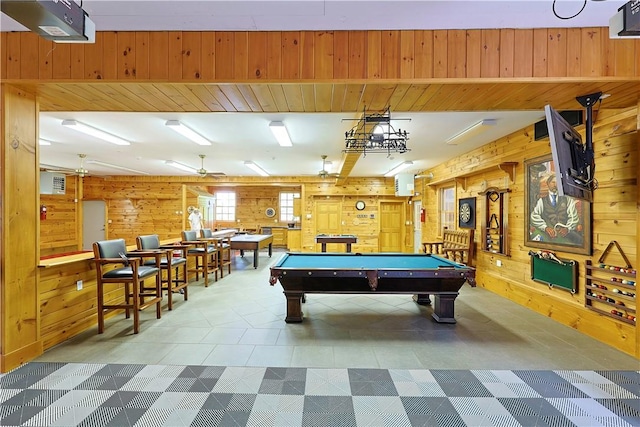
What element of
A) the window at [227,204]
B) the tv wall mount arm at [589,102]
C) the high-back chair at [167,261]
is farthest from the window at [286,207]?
the tv wall mount arm at [589,102]

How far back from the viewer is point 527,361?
2.72 m

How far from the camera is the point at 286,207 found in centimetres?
1306

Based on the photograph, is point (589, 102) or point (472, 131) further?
point (472, 131)

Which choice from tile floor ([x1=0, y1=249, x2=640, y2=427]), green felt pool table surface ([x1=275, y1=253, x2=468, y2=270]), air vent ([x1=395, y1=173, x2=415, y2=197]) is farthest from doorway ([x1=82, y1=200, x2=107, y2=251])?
air vent ([x1=395, y1=173, x2=415, y2=197])

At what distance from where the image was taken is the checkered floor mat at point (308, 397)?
6.48 ft

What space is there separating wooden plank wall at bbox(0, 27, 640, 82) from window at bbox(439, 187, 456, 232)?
4.92 metres

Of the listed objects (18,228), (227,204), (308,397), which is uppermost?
(227,204)

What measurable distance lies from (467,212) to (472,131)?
217 cm

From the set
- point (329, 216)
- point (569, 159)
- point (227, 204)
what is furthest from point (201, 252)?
point (227, 204)

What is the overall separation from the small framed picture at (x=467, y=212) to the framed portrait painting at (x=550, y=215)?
4.88 feet

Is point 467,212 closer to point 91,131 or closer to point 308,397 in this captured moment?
point 308,397

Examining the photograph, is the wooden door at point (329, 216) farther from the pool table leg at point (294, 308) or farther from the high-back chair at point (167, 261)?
the pool table leg at point (294, 308)

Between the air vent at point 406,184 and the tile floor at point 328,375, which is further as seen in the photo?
the air vent at point 406,184

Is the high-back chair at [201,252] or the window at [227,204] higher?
the window at [227,204]
